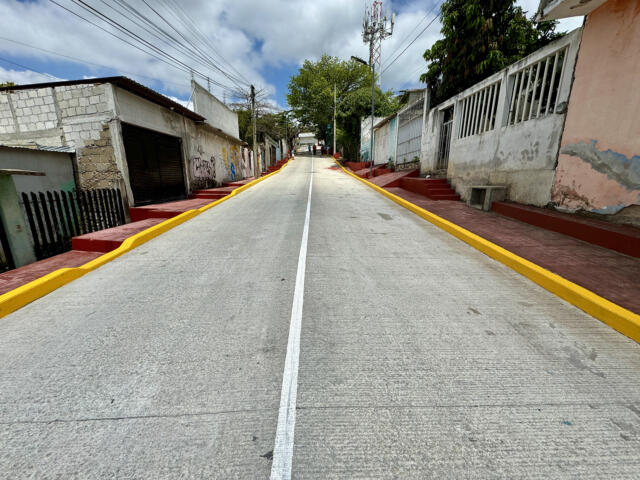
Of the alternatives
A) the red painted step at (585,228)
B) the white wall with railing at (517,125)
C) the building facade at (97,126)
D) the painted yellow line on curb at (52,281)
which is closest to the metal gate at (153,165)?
the building facade at (97,126)

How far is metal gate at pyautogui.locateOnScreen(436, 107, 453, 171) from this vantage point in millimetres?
11266

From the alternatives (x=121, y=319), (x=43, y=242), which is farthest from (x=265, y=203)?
(x=121, y=319)

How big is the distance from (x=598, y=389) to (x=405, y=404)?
1.44 meters

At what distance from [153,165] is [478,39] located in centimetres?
1379

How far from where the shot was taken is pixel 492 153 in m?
7.96

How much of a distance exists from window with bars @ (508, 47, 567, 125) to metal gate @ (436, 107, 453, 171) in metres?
3.92

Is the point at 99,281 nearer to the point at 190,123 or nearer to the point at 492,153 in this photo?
the point at 492,153

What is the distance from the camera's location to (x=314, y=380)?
1.99 meters

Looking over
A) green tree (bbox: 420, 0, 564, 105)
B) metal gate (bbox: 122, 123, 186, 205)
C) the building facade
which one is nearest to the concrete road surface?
the building facade

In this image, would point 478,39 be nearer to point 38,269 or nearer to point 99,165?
point 99,165

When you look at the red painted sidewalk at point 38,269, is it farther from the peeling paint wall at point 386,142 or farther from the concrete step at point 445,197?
the peeling paint wall at point 386,142

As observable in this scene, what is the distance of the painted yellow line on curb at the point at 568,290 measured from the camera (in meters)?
2.61

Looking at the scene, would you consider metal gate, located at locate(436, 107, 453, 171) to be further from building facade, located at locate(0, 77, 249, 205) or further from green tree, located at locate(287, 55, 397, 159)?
green tree, located at locate(287, 55, 397, 159)

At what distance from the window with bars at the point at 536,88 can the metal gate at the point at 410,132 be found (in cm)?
640
